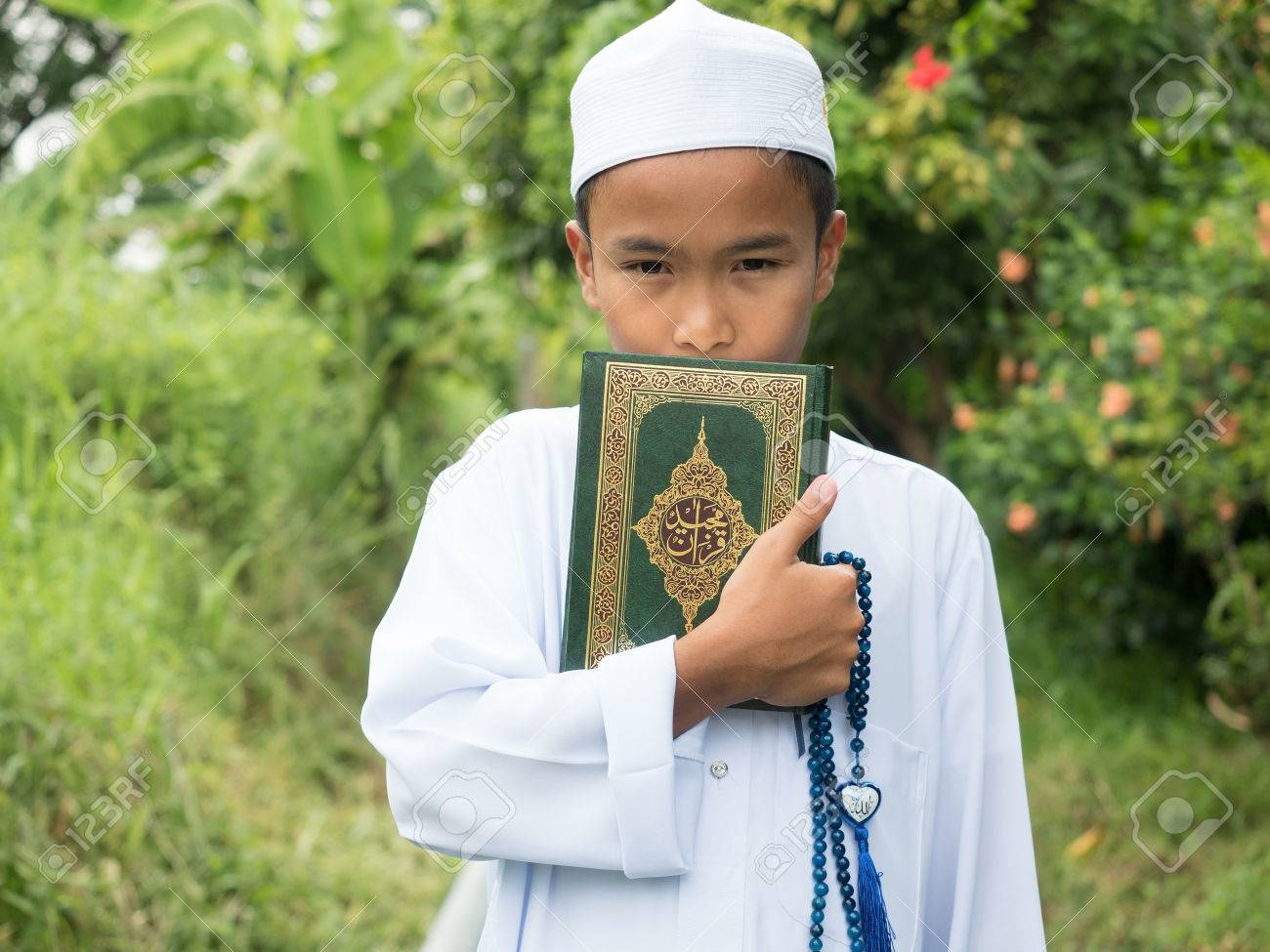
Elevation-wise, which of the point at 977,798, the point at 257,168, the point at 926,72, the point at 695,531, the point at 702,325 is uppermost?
the point at 702,325

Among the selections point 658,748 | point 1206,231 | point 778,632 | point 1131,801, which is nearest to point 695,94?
point 778,632

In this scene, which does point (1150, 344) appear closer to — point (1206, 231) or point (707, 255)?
point (1206, 231)

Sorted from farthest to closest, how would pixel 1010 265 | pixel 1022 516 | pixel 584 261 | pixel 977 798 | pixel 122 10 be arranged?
1. pixel 122 10
2. pixel 1010 265
3. pixel 1022 516
4. pixel 584 261
5. pixel 977 798

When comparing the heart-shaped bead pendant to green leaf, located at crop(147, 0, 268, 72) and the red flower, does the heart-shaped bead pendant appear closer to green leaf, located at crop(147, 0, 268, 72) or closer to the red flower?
the red flower

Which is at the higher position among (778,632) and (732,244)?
(732,244)

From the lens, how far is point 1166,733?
5047mm

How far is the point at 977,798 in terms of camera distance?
155cm

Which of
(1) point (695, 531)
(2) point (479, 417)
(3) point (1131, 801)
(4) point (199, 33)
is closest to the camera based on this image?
(1) point (695, 531)

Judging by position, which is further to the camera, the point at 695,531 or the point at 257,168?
the point at 257,168

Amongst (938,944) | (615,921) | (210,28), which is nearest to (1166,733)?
(938,944)

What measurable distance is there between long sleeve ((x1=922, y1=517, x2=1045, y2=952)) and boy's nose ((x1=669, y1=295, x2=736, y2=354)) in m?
0.43

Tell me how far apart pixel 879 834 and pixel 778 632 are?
0.34 meters

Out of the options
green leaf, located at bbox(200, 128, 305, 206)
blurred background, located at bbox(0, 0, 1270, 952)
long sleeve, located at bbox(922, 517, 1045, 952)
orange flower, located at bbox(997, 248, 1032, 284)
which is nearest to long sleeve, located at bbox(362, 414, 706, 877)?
long sleeve, located at bbox(922, 517, 1045, 952)

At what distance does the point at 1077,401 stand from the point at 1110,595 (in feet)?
3.09
